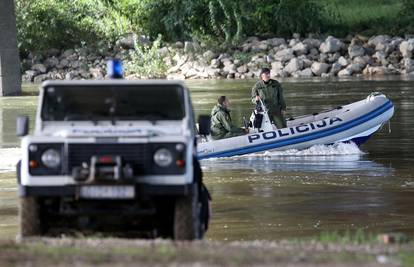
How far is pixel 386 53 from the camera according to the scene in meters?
59.6

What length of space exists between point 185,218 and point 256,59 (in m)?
49.1

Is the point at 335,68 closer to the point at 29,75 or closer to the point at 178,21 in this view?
the point at 178,21

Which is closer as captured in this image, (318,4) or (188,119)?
(188,119)

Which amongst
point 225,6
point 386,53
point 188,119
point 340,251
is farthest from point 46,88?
point 225,6

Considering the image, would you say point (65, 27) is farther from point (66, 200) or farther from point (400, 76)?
point (66, 200)

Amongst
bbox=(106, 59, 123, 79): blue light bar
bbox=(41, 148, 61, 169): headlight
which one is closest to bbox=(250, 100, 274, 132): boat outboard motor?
bbox=(106, 59, 123, 79): blue light bar

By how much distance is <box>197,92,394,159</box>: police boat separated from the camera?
25250 mm

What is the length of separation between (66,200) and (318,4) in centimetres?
5966

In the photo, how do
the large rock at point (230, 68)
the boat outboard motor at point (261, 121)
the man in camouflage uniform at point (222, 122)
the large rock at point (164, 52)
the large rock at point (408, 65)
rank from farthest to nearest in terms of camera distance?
the large rock at point (164, 52), the large rock at point (230, 68), the large rock at point (408, 65), the boat outboard motor at point (261, 121), the man in camouflage uniform at point (222, 122)

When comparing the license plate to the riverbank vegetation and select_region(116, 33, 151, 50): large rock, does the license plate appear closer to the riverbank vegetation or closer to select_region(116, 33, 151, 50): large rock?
select_region(116, 33, 151, 50): large rock

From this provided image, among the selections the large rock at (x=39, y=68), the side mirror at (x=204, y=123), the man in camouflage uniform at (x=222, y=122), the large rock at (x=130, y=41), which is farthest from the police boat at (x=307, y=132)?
the large rock at (x=130, y=41)

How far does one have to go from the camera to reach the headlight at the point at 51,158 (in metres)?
11.8

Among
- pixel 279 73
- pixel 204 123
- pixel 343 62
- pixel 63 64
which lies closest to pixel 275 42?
pixel 279 73

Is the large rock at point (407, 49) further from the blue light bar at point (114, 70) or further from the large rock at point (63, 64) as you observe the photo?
the blue light bar at point (114, 70)
